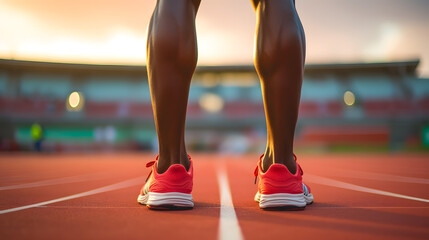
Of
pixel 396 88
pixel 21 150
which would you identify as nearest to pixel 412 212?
pixel 21 150

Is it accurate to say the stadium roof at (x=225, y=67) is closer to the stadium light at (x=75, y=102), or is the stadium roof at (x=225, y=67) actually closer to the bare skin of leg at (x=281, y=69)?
the stadium light at (x=75, y=102)

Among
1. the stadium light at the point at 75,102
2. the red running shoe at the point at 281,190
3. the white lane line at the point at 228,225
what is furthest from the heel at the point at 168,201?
the stadium light at the point at 75,102

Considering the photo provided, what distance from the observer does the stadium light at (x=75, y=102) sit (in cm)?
1863

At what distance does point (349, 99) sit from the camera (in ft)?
62.6

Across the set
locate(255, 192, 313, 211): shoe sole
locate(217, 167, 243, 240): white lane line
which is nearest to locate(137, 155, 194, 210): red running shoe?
locate(217, 167, 243, 240): white lane line

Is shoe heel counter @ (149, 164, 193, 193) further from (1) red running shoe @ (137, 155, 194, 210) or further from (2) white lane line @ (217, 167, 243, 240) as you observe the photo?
(2) white lane line @ (217, 167, 243, 240)

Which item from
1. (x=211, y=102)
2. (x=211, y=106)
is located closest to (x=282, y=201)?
(x=211, y=106)

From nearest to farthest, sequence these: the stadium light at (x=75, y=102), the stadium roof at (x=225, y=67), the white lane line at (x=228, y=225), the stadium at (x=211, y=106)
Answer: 1. the white lane line at (x=228, y=225)
2. the stadium at (x=211, y=106)
3. the stadium light at (x=75, y=102)
4. the stadium roof at (x=225, y=67)

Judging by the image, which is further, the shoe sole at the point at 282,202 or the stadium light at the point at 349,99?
the stadium light at the point at 349,99

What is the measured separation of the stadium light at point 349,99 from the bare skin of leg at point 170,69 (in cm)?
1993

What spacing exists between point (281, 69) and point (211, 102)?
1834 centimetres

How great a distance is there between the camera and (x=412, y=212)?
940 millimetres

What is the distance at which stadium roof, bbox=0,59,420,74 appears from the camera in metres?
18.9

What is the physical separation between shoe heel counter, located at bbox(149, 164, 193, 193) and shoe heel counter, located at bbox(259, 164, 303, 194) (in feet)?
0.91
